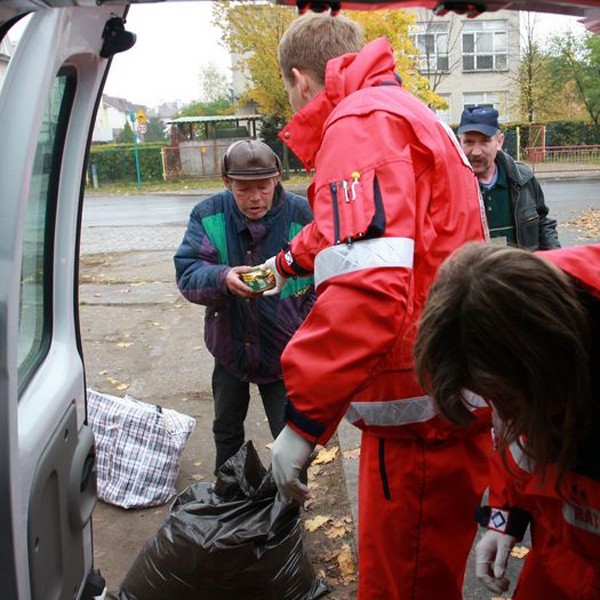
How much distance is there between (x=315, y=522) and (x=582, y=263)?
8.07ft

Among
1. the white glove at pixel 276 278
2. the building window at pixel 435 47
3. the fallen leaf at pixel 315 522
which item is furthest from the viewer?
the building window at pixel 435 47

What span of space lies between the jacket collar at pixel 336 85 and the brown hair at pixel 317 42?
83 millimetres

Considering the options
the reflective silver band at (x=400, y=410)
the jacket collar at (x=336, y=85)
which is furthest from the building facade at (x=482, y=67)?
the reflective silver band at (x=400, y=410)

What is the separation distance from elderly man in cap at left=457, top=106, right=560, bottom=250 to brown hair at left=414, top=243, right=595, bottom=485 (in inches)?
101

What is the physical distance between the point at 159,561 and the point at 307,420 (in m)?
1.25

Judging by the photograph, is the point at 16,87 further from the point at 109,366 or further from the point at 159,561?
the point at 109,366

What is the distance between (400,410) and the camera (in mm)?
2135

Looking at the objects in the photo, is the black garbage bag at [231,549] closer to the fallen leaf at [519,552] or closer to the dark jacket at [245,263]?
the dark jacket at [245,263]

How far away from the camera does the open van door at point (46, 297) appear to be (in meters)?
1.30

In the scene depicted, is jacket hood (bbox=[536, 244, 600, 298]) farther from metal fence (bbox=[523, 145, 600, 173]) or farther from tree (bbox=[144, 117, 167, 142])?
tree (bbox=[144, 117, 167, 142])

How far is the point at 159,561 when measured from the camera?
2.79 metres

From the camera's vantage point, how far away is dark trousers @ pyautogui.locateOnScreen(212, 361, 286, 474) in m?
3.47

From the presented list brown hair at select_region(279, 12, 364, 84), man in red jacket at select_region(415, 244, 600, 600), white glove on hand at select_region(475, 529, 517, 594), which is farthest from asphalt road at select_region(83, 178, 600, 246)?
man in red jacket at select_region(415, 244, 600, 600)

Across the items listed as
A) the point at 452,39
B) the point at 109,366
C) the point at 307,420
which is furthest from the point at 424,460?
the point at 452,39
